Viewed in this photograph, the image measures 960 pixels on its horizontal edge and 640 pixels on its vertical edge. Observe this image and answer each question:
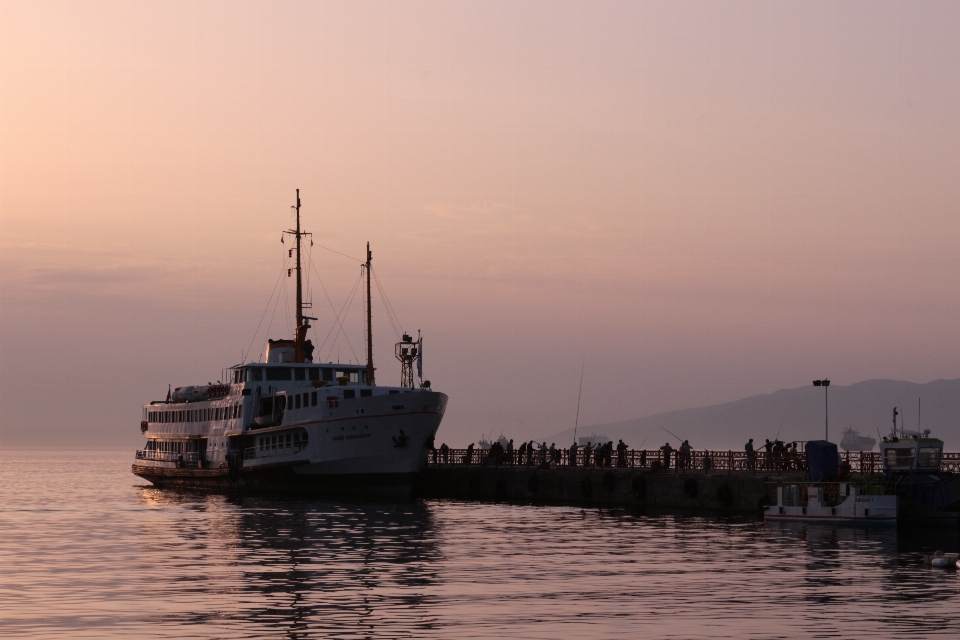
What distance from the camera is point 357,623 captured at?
25422mm

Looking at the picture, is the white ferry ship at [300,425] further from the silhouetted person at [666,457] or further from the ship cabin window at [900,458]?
the ship cabin window at [900,458]

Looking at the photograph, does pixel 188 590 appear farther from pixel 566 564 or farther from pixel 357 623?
pixel 566 564

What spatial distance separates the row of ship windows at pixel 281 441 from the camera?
6962 cm

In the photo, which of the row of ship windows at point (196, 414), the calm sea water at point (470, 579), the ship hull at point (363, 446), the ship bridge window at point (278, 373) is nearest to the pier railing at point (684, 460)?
the calm sea water at point (470, 579)

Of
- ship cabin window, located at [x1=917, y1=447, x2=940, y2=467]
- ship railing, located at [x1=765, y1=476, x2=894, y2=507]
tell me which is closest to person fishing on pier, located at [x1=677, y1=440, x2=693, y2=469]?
ship railing, located at [x1=765, y1=476, x2=894, y2=507]

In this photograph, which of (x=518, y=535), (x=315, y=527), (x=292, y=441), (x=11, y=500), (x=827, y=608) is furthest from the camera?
(x=11, y=500)

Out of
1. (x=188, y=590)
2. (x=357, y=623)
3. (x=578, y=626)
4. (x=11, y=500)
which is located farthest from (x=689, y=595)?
(x=11, y=500)

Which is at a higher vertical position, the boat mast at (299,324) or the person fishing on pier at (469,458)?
the boat mast at (299,324)

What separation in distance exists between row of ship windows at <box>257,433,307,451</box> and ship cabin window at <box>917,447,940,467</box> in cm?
3205

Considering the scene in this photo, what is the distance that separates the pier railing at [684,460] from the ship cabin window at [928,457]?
0.66 m

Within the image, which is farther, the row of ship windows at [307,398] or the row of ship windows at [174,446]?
the row of ship windows at [174,446]

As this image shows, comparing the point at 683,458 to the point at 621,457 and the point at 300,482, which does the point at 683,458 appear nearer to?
the point at 621,457

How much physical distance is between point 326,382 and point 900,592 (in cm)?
4552

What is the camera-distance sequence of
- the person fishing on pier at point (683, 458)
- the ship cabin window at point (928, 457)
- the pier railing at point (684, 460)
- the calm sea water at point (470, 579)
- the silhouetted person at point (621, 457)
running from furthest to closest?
1. the silhouetted person at point (621, 457)
2. the person fishing on pier at point (683, 458)
3. the pier railing at point (684, 460)
4. the ship cabin window at point (928, 457)
5. the calm sea water at point (470, 579)
